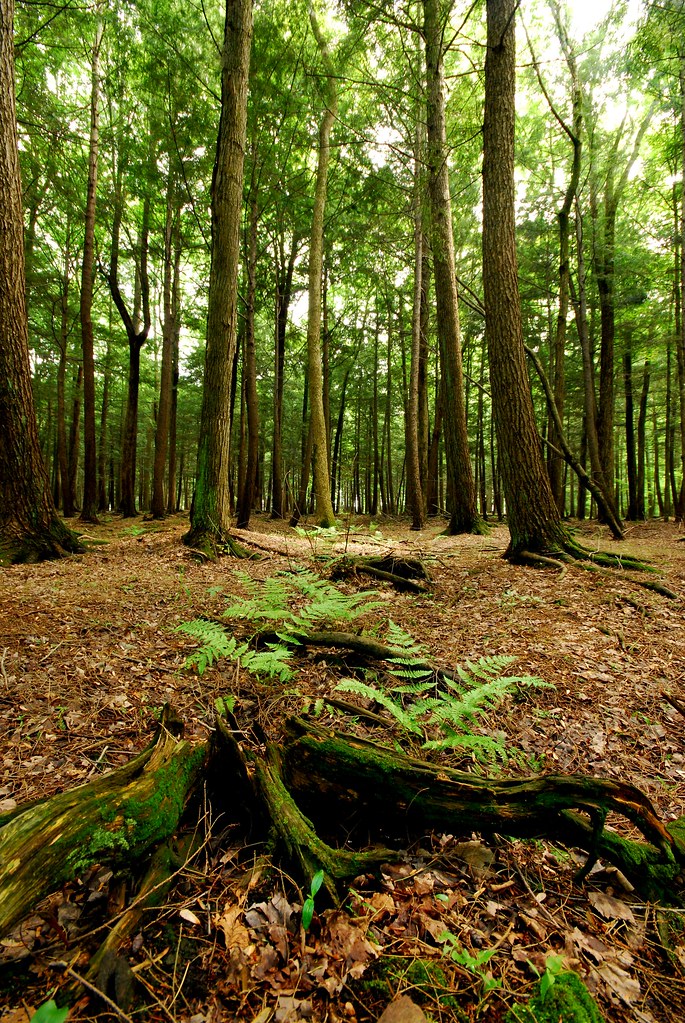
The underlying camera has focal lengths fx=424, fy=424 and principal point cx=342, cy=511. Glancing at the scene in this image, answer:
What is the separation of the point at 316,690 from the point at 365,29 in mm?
10676

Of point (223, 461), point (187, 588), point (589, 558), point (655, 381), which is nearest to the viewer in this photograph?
point (187, 588)

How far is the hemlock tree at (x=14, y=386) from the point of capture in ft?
17.5

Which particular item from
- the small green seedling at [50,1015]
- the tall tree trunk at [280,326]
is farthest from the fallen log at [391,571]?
the tall tree trunk at [280,326]

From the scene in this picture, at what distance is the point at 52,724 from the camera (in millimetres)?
2500

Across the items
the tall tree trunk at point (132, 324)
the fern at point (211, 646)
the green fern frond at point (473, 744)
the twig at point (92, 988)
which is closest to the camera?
the twig at point (92, 988)

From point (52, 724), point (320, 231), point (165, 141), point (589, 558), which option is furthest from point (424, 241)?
point (52, 724)

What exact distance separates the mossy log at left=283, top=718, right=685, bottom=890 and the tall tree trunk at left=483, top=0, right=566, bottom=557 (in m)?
5.12

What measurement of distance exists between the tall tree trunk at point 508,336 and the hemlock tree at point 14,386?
6302 millimetres

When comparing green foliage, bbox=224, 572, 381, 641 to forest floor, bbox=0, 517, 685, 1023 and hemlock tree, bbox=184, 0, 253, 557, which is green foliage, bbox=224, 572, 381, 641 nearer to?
forest floor, bbox=0, 517, 685, 1023

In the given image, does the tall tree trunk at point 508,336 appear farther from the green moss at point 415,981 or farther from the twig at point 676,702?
the green moss at point 415,981

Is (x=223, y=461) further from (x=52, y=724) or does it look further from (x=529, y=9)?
(x=529, y=9)

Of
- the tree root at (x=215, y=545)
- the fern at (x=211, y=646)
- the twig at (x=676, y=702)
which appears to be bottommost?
the twig at (x=676, y=702)

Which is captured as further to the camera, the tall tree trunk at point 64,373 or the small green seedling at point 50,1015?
the tall tree trunk at point 64,373

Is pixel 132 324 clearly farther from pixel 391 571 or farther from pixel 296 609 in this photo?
pixel 296 609
